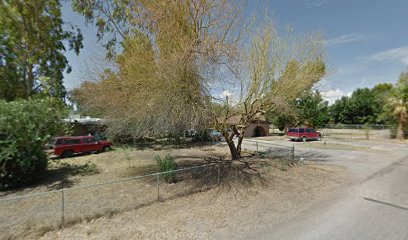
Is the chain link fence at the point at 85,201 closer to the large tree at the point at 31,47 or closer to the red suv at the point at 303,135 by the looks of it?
the large tree at the point at 31,47

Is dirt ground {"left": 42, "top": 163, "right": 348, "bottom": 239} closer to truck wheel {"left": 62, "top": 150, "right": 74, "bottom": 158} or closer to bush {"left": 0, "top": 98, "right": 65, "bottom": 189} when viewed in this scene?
bush {"left": 0, "top": 98, "right": 65, "bottom": 189}

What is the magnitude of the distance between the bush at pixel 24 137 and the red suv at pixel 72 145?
→ 18.0 ft

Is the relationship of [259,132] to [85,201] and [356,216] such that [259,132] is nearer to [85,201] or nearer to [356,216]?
[356,216]

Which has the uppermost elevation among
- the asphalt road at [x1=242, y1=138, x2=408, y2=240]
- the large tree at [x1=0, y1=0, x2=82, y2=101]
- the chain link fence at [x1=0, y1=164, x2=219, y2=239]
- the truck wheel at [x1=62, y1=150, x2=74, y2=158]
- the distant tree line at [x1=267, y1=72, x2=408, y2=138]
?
the large tree at [x1=0, y1=0, x2=82, y2=101]

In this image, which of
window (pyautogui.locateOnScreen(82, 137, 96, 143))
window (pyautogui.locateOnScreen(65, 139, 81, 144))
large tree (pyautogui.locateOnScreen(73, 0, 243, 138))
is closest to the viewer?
large tree (pyautogui.locateOnScreen(73, 0, 243, 138))

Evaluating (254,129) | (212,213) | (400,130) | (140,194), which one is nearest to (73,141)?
(140,194)

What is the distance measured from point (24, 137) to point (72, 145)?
302 inches

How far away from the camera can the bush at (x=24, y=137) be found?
6.76 m

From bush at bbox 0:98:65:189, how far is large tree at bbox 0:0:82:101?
6.51 m

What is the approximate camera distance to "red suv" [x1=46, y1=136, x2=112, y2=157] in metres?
13.6

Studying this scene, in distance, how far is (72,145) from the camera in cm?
1430

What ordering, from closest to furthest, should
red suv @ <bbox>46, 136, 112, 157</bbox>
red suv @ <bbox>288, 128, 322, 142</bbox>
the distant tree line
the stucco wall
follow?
red suv @ <bbox>46, 136, 112, 157</bbox>
the distant tree line
red suv @ <bbox>288, 128, 322, 142</bbox>
the stucco wall

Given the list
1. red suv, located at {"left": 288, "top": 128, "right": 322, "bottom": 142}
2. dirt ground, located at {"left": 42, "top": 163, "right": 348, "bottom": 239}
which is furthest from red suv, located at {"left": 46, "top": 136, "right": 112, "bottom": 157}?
red suv, located at {"left": 288, "top": 128, "right": 322, "bottom": 142}

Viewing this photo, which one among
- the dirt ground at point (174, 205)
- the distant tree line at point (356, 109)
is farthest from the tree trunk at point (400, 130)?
the dirt ground at point (174, 205)
